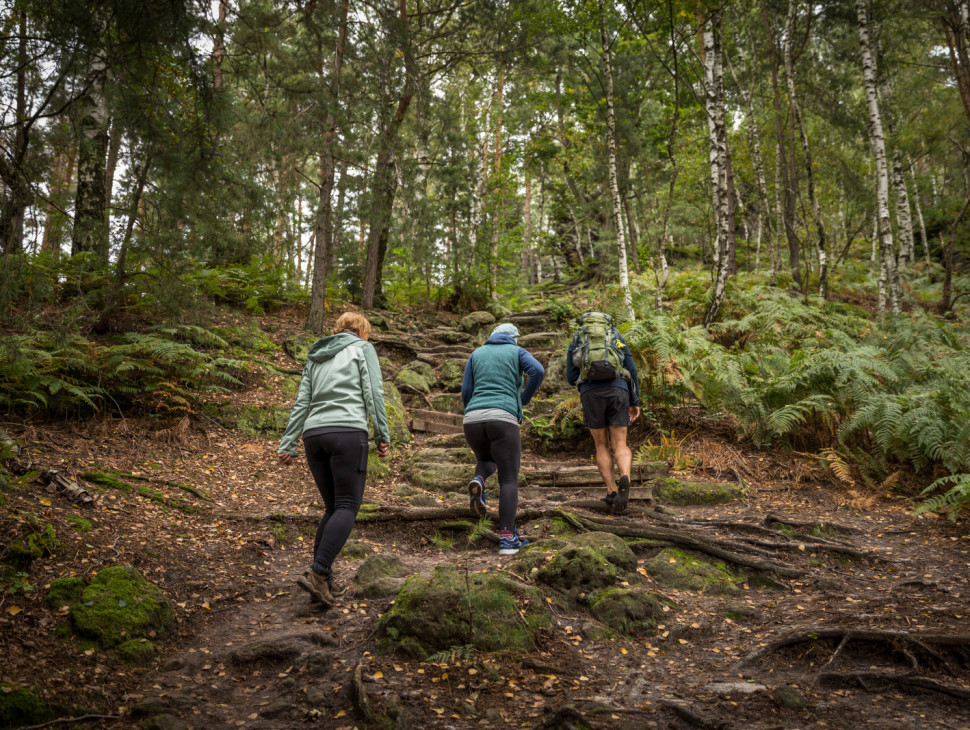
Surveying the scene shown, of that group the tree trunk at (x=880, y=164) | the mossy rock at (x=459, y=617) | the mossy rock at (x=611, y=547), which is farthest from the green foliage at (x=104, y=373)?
the tree trunk at (x=880, y=164)

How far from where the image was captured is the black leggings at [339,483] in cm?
397

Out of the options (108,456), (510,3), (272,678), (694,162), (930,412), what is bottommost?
(272,678)

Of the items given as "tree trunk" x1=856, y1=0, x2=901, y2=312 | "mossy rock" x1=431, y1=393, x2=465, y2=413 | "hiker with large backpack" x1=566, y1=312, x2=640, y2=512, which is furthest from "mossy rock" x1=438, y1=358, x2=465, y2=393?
"tree trunk" x1=856, y1=0, x2=901, y2=312

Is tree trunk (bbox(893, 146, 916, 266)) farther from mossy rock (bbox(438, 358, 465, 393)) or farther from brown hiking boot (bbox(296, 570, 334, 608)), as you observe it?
brown hiking boot (bbox(296, 570, 334, 608))

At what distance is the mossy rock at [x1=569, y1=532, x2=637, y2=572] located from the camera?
15.0ft

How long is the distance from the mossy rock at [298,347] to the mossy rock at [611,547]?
700 cm

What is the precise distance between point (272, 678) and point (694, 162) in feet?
69.7

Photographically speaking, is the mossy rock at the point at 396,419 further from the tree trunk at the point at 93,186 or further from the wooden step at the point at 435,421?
the tree trunk at the point at 93,186

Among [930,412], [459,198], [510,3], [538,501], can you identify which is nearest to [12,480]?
[538,501]

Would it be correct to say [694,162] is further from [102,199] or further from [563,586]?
[563,586]

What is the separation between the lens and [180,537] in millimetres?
→ 4734

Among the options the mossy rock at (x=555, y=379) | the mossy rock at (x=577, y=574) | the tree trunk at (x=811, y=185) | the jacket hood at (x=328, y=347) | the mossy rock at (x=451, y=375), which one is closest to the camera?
the mossy rock at (x=577, y=574)

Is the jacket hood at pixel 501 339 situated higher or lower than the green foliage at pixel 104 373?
higher

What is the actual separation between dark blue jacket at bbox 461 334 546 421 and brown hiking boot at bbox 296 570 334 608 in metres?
1.97
